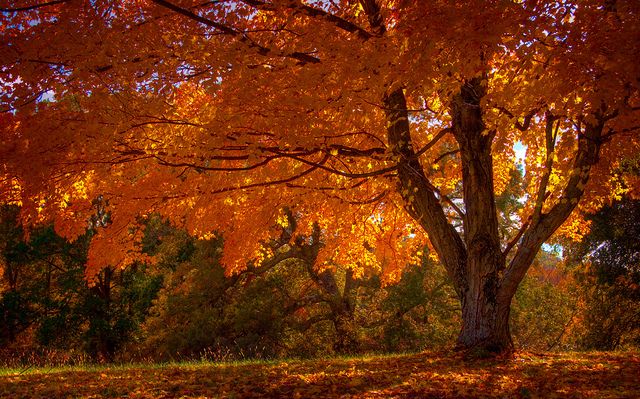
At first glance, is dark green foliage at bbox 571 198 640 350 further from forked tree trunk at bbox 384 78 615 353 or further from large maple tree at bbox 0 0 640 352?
forked tree trunk at bbox 384 78 615 353

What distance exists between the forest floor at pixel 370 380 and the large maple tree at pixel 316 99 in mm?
1006

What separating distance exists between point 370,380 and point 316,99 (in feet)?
10.8

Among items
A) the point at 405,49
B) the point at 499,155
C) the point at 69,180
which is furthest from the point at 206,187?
the point at 499,155

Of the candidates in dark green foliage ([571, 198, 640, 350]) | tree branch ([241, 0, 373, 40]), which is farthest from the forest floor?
dark green foliage ([571, 198, 640, 350])

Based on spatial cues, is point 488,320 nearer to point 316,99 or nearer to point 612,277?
point 316,99

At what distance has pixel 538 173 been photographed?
10.4 m

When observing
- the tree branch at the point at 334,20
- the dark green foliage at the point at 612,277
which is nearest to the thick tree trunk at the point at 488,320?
the tree branch at the point at 334,20

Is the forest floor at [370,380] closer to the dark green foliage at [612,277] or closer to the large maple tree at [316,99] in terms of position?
the large maple tree at [316,99]

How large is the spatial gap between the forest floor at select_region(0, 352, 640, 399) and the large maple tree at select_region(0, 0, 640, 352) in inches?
39.6

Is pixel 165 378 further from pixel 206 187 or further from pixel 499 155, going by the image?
pixel 499 155

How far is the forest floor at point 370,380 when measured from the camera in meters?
5.05

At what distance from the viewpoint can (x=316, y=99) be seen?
5.98 meters

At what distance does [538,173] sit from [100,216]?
14.6m

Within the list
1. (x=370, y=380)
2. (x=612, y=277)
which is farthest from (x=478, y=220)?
(x=612, y=277)
